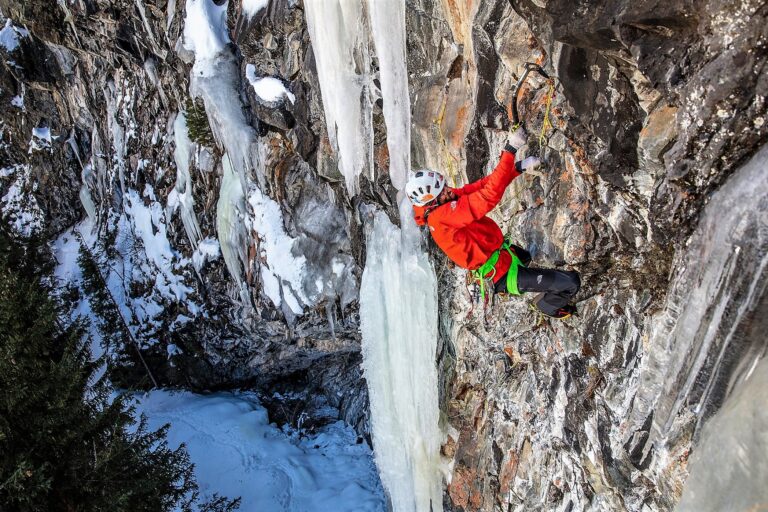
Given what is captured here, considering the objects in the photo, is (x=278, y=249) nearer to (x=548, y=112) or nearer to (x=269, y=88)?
(x=269, y=88)

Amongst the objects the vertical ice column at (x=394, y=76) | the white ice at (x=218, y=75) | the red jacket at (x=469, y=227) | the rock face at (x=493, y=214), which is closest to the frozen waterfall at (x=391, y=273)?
the vertical ice column at (x=394, y=76)

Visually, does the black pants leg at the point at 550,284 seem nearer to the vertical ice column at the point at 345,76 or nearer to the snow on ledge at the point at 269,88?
the vertical ice column at the point at 345,76

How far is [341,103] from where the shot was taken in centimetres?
600

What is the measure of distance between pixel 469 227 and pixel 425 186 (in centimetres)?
49

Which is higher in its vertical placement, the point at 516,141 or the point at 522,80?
the point at 522,80

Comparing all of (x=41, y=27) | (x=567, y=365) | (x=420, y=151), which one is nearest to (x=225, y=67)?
(x=420, y=151)

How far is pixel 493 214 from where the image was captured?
16.2ft

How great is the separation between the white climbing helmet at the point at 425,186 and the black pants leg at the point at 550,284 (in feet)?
3.10

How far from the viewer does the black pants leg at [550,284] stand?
150 inches

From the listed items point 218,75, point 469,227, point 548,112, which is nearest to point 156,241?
point 218,75

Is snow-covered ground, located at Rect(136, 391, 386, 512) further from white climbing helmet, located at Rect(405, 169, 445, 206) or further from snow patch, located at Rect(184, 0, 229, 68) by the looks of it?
white climbing helmet, located at Rect(405, 169, 445, 206)

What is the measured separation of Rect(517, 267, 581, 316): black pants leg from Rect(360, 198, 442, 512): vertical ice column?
7.02ft

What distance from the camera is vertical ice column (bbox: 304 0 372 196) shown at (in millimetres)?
5391

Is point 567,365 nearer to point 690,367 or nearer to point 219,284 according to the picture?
point 690,367
